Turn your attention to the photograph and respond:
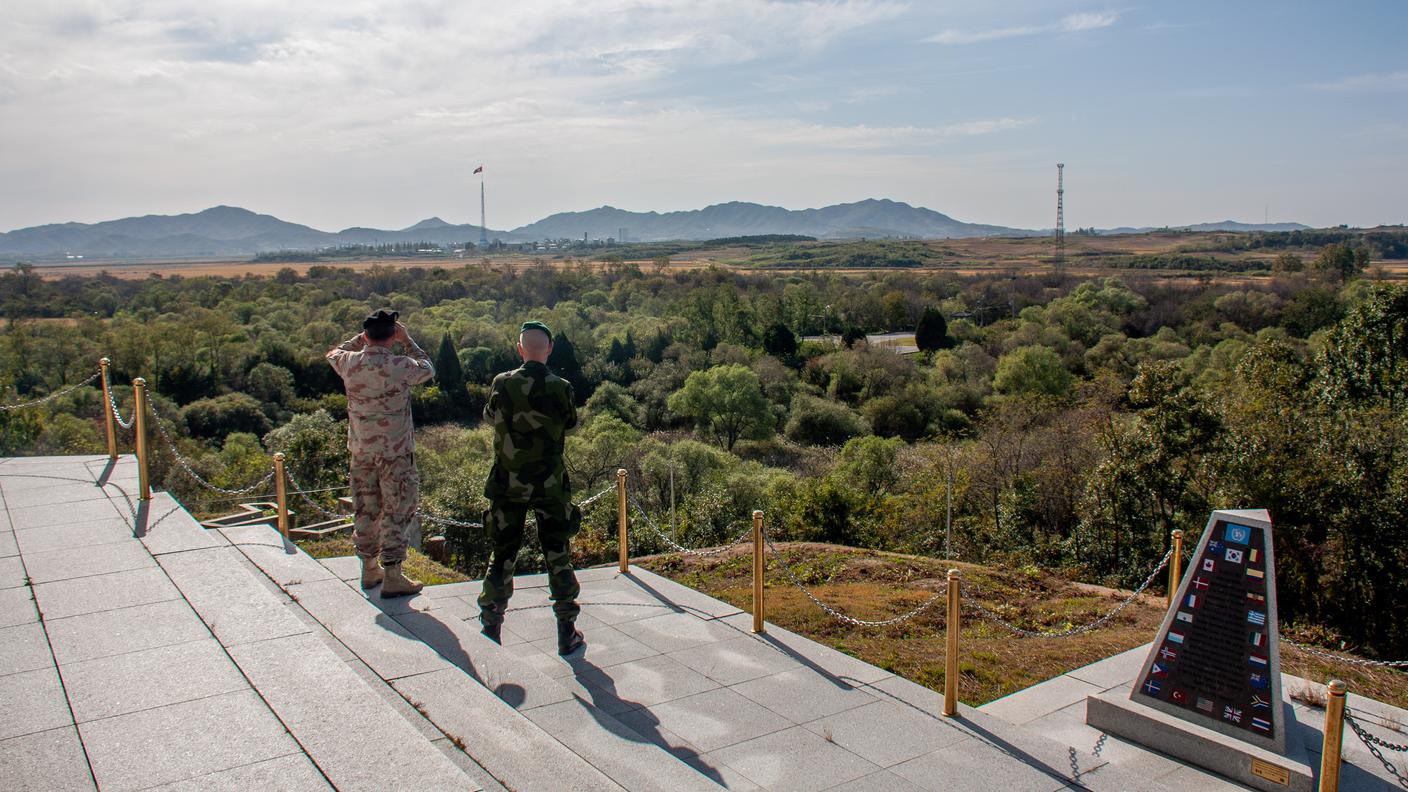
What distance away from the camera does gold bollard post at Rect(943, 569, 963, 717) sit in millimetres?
6043

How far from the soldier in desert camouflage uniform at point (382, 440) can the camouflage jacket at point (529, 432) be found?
2.34ft

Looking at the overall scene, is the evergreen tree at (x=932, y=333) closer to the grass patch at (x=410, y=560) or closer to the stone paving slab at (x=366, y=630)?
the grass patch at (x=410, y=560)

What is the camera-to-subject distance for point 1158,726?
5992 millimetres

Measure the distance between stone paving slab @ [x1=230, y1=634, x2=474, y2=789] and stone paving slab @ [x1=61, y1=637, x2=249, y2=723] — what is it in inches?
5.6

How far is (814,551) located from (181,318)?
225ft

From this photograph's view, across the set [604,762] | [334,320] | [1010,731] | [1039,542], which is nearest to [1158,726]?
[1010,731]

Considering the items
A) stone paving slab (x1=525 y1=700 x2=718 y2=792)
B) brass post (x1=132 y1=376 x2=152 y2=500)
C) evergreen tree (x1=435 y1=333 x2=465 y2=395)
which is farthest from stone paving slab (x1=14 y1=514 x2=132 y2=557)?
evergreen tree (x1=435 y1=333 x2=465 y2=395)

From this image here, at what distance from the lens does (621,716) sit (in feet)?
19.1

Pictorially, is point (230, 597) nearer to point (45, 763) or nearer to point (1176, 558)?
point (45, 763)

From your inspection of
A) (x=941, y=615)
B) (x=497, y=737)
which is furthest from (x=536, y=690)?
(x=941, y=615)

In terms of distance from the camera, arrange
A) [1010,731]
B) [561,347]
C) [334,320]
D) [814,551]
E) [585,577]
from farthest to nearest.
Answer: [334,320] → [561,347] → [814,551] → [585,577] → [1010,731]

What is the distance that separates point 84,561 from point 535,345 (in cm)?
415

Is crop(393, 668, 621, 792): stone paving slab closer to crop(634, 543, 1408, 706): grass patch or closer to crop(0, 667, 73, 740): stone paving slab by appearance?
crop(0, 667, 73, 740): stone paving slab

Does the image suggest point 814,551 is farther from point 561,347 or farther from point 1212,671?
point 561,347
